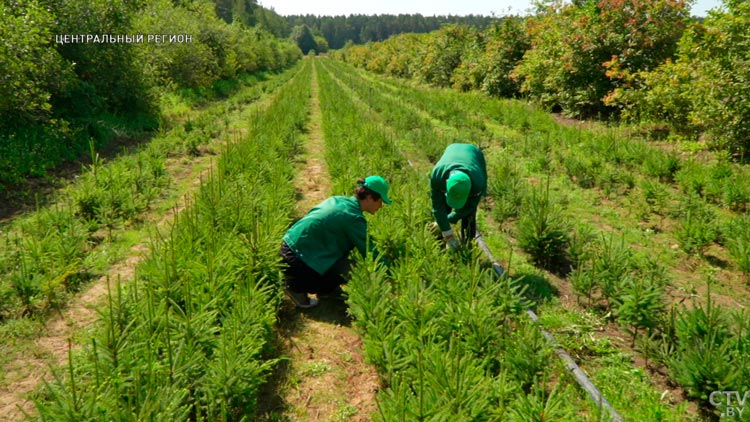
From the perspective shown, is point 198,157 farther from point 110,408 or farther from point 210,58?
point 210,58

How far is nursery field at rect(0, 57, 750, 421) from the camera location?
2535 mm

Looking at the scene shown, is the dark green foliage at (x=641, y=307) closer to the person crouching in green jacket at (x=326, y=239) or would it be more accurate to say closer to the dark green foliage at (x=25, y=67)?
the person crouching in green jacket at (x=326, y=239)

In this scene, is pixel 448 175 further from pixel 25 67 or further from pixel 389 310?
pixel 25 67

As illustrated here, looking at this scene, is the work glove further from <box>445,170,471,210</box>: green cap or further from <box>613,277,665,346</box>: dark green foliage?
<box>613,277,665,346</box>: dark green foliage

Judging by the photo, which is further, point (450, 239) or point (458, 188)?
point (450, 239)

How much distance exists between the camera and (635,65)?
11.9 meters

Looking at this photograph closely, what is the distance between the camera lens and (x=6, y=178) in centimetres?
679

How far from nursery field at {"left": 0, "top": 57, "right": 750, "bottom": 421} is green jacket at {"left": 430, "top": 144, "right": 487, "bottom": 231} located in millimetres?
295

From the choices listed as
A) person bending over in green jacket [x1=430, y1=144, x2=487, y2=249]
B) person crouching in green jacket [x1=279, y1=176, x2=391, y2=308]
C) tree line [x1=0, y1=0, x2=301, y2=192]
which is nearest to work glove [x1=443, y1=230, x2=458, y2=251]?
person bending over in green jacket [x1=430, y1=144, x2=487, y2=249]

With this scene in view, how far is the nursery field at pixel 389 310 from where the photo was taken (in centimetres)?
254

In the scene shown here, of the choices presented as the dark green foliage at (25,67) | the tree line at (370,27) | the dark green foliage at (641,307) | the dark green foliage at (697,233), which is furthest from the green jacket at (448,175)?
the tree line at (370,27)

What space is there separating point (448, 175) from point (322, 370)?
7.29 feet

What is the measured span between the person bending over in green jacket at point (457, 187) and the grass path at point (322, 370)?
1411 mm

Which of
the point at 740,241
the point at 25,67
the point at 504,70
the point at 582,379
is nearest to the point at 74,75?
the point at 25,67
